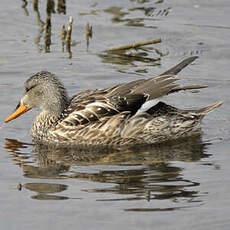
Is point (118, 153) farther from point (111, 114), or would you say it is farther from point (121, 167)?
point (121, 167)

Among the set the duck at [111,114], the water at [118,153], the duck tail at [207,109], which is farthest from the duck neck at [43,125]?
the duck tail at [207,109]

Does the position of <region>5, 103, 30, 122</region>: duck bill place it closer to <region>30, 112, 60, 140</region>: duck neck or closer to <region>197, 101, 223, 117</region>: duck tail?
<region>30, 112, 60, 140</region>: duck neck

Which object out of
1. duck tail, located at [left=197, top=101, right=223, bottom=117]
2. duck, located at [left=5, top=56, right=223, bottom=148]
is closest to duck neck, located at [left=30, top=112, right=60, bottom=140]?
duck, located at [left=5, top=56, right=223, bottom=148]

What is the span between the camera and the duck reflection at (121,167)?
29.0 ft

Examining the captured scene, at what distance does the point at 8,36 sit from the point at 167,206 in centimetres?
756

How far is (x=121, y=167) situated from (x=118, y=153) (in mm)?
856

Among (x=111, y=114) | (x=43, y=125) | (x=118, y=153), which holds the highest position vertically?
(x=111, y=114)

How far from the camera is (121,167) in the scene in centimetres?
985

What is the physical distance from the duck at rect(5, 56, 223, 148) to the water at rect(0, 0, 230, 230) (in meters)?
0.27

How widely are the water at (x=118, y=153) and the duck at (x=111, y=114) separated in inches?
10.7

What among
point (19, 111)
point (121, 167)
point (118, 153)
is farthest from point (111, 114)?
point (19, 111)

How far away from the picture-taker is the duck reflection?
8.84 meters

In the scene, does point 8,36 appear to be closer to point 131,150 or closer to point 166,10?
point 166,10

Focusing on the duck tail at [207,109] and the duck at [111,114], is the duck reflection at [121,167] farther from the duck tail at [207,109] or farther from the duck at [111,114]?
the duck tail at [207,109]
